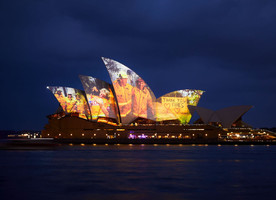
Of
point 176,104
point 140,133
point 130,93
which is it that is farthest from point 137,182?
point 140,133

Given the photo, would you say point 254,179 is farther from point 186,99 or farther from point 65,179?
point 186,99

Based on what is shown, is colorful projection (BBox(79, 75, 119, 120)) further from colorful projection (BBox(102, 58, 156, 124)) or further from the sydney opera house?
colorful projection (BBox(102, 58, 156, 124))

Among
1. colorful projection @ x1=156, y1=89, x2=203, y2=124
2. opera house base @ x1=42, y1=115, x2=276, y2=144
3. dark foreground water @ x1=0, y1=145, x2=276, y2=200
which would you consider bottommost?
dark foreground water @ x1=0, y1=145, x2=276, y2=200

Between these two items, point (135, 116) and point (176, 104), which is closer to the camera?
point (135, 116)

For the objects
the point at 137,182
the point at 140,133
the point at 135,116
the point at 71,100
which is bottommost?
the point at 137,182

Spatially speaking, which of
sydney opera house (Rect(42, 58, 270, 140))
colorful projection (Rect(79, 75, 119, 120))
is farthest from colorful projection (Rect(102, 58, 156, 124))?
colorful projection (Rect(79, 75, 119, 120))

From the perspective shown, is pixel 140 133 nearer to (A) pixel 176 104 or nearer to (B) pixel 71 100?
(A) pixel 176 104

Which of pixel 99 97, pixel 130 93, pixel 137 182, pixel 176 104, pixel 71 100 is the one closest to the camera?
pixel 137 182

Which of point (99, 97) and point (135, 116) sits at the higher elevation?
point (99, 97)

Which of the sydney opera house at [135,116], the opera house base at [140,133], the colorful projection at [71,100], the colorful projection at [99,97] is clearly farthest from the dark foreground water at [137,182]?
the colorful projection at [71,100]

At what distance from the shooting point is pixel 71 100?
74500 millimetres

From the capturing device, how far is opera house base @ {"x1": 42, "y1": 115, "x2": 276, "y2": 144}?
243ft

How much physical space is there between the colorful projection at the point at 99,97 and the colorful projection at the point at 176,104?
27.2 feet

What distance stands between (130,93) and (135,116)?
5.47m
